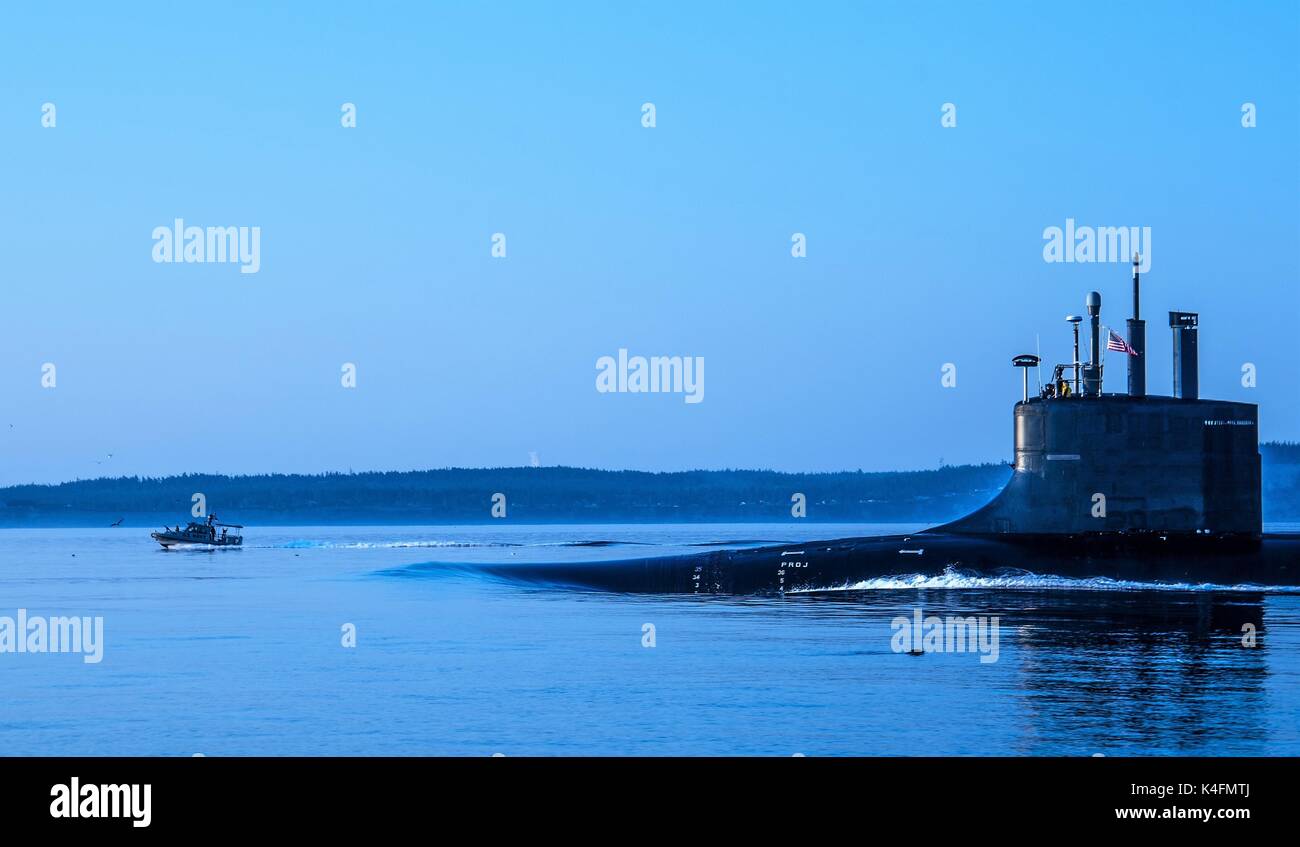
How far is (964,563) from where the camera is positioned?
39.0 meters

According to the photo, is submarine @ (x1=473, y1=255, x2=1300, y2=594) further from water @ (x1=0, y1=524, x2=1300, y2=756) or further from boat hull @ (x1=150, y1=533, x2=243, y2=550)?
boat hull @ (x1=150, y1=533, x2=243, y2=550)

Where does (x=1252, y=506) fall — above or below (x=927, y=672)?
above

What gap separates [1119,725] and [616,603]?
24727 mm

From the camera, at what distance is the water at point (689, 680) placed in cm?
1702

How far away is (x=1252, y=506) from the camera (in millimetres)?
35375

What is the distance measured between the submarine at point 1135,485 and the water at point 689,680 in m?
0.72

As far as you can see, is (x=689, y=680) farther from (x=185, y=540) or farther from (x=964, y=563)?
(x=185, y=540)

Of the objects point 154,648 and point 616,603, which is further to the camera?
point 616,603

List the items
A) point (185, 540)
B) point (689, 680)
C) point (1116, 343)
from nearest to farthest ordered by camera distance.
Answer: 1. point (689, 680)
2. point (1116, 343)
3. point (185, 540)

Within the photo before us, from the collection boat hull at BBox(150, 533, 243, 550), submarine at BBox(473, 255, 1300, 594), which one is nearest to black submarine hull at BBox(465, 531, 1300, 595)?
submarine at BBox(473, 255, 1300, 594)

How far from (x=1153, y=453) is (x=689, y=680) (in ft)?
56.1

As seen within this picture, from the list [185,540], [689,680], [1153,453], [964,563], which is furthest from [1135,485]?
[185,540]
